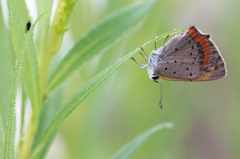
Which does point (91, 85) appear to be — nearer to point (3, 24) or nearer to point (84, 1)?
point (3, 24)

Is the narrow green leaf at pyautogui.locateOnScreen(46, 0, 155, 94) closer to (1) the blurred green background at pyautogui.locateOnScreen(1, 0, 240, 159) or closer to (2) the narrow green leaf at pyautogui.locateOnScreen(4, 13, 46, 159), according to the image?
(2) the narrow green leaf at pyautogui.locateOnScreen(4, 13, 46, 159)

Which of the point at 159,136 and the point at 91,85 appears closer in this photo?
the point at 91,85

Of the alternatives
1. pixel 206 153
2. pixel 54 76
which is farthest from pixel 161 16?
pixel 206 153

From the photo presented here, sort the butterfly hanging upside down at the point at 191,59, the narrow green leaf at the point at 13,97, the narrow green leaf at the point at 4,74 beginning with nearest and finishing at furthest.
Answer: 1. the narrow green leaf at the point at 13,97
2. the narrow green leaf at the point at 4,74
3. the butterfly hanging upside down at the point at 191,59

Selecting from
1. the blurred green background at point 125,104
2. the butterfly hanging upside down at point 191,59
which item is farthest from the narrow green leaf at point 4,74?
the blurred green background at point 125,104

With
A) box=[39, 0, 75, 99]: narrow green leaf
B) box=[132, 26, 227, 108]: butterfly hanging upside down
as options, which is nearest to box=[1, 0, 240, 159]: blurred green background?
box=[132, 26, 227, 108]: butterfly hanging upside down

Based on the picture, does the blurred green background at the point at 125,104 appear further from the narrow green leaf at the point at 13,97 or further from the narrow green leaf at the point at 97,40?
the narrow green leaf at the point at 13,97

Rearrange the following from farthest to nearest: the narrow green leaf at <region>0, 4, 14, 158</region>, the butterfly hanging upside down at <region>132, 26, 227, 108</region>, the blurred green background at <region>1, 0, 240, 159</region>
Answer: the blurred green background at <region>1, 0, 240, 159</region>
the butterfly hanging upside down at <region>132, 26, 227, 108</region>
the narrow green leaf at <region>0, 4, 14, 158</region>

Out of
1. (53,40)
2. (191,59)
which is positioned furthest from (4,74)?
(191,59)

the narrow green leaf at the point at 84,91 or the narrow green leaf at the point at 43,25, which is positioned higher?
the narrow green leaf at the point at 43,25
